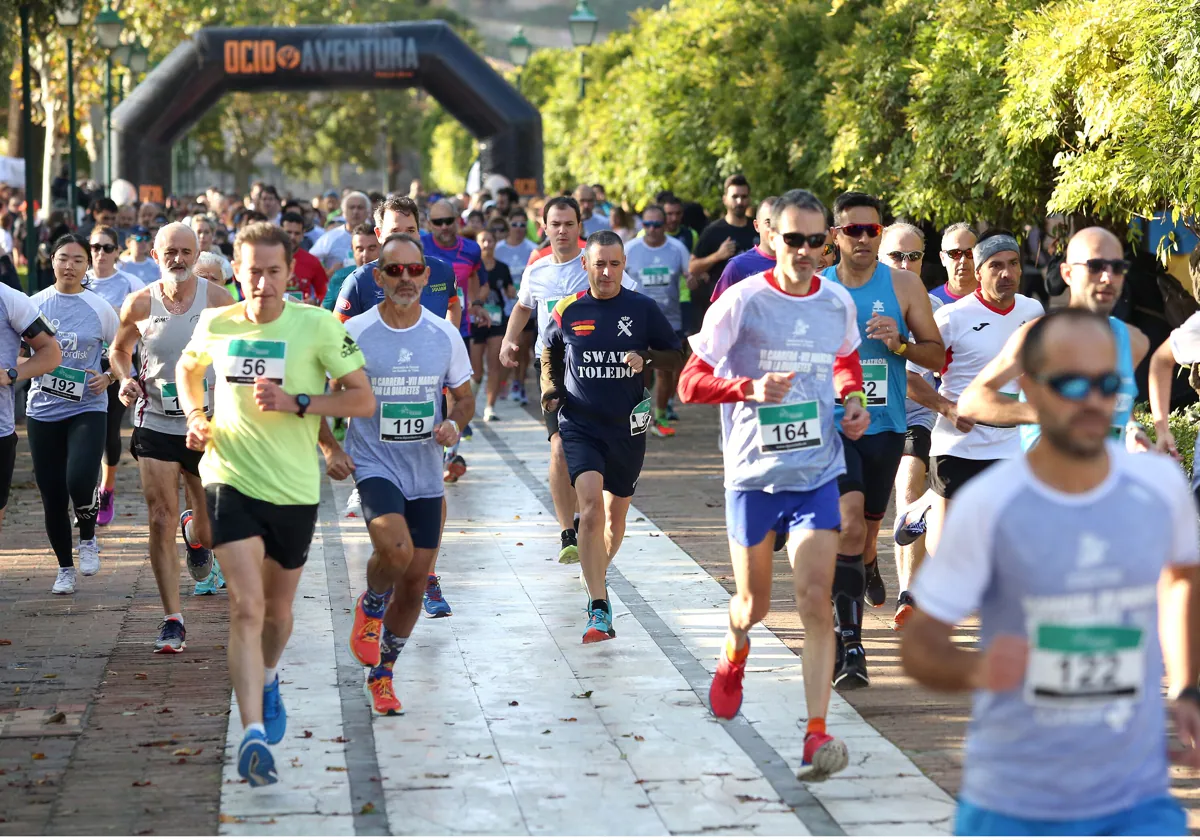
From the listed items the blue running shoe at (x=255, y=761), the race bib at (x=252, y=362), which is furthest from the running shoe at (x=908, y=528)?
the blue running shoe at (x=255, y=761)

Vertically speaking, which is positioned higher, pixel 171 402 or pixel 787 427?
pixel 787 427

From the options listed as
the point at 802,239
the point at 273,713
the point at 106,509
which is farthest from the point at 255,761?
the point at 106,509

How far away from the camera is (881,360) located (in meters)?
7.89

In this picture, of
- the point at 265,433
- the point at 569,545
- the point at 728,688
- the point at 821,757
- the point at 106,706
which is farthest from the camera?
the point at 569,545

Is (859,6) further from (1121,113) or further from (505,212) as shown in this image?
(1121,113)

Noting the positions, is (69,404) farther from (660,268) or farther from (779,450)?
(660,268)

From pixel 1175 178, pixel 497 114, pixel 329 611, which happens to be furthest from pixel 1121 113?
pixel 497 114

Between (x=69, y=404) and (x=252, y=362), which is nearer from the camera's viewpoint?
(x=252, y=362)

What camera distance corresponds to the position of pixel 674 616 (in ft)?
30.0

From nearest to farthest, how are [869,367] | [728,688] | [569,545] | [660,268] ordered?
[728,688], [869,367], [569,545], [660,268]

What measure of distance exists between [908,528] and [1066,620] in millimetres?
5202

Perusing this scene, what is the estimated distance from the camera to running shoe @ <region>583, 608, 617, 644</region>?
851 cm

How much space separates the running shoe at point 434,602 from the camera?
30.2 feet

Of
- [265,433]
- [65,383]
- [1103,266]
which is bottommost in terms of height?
[65,383]
